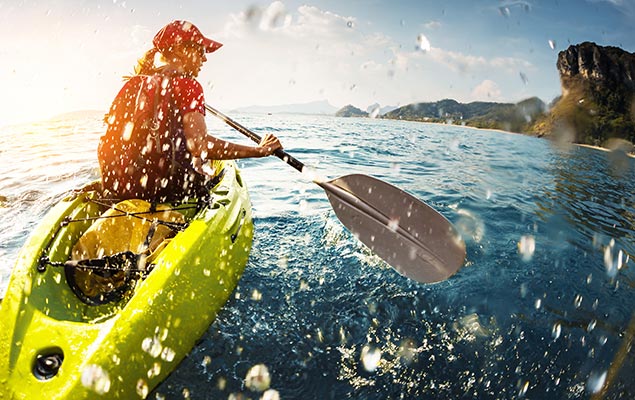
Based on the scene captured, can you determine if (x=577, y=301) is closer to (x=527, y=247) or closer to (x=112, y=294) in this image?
(x=527, y=247)

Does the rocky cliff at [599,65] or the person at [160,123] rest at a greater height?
the rocky cliff at [599,65]

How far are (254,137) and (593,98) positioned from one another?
294 ft

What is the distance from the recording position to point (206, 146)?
3.04 metres

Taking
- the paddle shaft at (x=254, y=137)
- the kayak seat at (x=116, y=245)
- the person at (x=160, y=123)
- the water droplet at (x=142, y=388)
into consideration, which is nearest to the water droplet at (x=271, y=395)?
the water droplet at (x=142, y=388)

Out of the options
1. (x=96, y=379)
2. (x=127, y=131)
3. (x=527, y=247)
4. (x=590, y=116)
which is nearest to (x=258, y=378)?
(x=96, y=379)

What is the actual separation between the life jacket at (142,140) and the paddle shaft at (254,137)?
1.17 metres

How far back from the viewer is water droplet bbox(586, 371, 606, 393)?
2.86 metres

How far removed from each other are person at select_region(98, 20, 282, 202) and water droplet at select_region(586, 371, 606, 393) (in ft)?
11.8

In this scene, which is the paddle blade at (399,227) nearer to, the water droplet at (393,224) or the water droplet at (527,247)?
the water droplet at (393,224)

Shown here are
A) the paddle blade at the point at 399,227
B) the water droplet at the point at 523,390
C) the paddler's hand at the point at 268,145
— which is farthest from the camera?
the paddle blade at the point at 399,227

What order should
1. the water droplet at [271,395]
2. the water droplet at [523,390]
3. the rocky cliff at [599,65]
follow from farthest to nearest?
the rocky cliff at [599,65]
the water droplet at [523,390]
the water droplet at [271,395]

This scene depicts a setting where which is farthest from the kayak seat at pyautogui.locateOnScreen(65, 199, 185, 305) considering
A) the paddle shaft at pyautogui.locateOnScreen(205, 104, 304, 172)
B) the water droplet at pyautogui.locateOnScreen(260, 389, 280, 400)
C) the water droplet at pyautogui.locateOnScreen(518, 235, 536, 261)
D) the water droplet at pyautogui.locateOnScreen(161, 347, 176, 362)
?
the water droplet at pyautogui.locateOnScreen(518, 235, 536, 261)

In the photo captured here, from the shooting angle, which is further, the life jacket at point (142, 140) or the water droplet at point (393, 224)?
the water droplet at point (393, 224)

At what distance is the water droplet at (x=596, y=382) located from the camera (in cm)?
286
